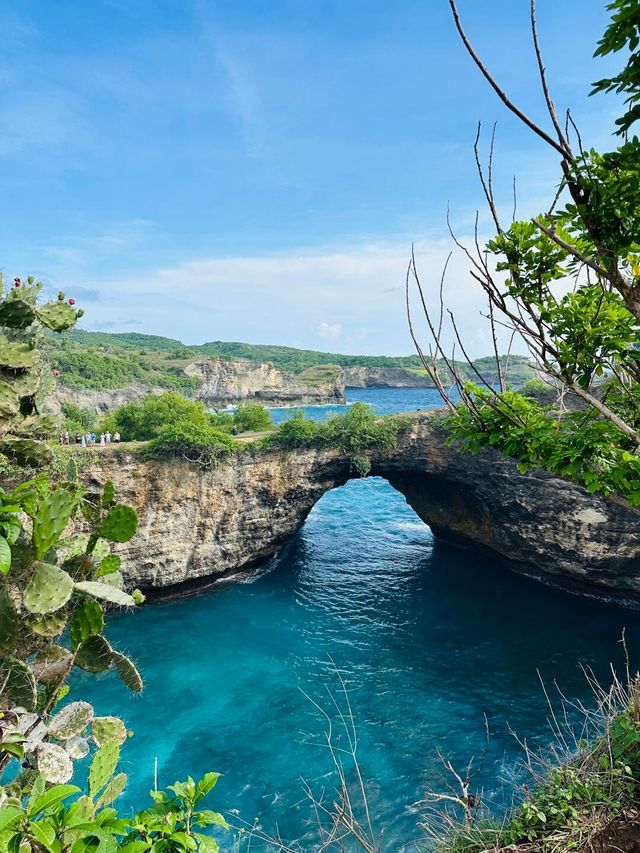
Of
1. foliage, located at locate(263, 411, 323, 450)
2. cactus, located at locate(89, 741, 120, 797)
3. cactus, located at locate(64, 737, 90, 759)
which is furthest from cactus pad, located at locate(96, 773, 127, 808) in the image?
foliage, located at locate(263, 411, 323, 450)

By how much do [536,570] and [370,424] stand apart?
1018 centimetres

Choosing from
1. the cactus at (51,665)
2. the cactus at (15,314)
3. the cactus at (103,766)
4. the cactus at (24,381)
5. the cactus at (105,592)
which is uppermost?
the cactus at (15,314)

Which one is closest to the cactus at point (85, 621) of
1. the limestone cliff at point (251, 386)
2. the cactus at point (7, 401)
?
the cactus at point (7, 401)

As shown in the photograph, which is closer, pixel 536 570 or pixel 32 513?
pixel 32 513

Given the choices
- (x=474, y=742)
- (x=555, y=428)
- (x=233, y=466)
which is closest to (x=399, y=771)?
(x=474, y=742)

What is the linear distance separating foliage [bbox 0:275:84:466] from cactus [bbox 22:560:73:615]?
83.4 inches

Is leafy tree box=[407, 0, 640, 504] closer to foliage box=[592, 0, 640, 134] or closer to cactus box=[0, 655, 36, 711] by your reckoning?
foliage box=[592, 0, 640, 134]

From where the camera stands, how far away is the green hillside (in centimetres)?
6669

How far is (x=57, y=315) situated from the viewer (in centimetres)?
723

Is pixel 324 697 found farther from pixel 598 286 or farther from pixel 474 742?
A: pixel 598 286

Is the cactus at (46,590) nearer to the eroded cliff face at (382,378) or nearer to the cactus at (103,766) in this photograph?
the cactus at (103,766)

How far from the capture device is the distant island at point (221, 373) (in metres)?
67.4

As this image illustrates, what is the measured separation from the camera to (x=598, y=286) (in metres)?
5.65

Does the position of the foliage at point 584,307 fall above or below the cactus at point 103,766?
above
